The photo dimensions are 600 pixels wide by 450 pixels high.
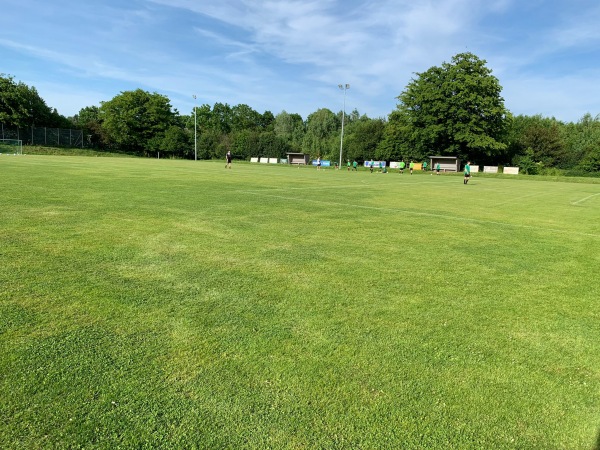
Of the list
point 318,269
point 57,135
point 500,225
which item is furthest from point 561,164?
point 57,135

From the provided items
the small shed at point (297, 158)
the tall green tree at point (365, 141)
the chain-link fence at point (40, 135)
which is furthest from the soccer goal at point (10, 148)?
the tall green tree at point (365, 141)

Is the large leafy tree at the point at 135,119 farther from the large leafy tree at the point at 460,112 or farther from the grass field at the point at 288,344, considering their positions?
the grass field at the point at 288,344

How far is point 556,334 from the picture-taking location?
4.27 meters

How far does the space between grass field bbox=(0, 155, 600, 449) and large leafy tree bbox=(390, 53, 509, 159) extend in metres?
68.0

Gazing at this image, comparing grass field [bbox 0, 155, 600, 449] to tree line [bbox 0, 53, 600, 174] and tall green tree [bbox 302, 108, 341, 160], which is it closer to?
tree line [bbox 0, 53, 600, 174]

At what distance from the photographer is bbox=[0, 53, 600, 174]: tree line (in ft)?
231

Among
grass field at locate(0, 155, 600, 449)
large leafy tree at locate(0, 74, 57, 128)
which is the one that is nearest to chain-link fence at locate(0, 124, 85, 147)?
large leafy tree at locate(0, 74, 57, 128)

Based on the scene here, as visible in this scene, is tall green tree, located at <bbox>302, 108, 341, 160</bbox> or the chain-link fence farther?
tall green tree, located at <bbox>302, 108, 341, 160</bbox>

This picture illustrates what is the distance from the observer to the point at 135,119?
98.2 m

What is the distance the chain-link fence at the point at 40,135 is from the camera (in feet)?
255

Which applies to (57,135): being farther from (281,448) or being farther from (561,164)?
(561,164)

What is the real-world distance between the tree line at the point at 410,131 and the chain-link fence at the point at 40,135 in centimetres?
179

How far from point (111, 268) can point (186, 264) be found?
41.2 inches

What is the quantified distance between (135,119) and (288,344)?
106 meters
